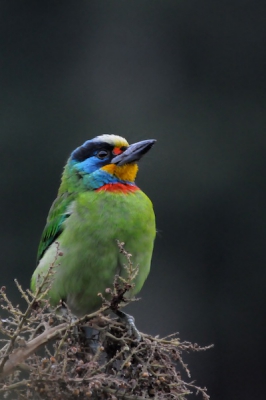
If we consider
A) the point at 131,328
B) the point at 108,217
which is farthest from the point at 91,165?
the point at 131,328

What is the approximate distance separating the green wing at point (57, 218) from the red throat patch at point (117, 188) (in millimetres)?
Answer: 134

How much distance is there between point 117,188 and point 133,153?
0.16 meters

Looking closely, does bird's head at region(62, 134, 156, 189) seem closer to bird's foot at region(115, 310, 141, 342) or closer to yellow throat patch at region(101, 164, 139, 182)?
yellow throat patch at region(101, 164, 139, 182)

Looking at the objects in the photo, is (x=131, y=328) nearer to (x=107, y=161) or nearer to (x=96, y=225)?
(x=96, y=225)

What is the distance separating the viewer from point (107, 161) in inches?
138

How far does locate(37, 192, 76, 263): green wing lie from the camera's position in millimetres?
3434

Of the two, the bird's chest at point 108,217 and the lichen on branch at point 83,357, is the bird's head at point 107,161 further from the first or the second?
the lichen on branch at point 83,357

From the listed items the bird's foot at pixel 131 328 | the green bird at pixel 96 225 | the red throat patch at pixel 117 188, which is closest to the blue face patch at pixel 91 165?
the green bird at pixel 96 225

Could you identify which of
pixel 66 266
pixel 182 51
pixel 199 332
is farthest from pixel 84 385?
pixel 182 51

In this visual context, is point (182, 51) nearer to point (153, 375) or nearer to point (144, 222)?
point (144, 222)

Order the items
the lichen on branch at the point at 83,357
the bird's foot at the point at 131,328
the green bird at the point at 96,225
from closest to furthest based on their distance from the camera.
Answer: the lichen on branch at the point at 83,357 → the bird's foot at the point at 131,328 → the green bird at the point at 96,225

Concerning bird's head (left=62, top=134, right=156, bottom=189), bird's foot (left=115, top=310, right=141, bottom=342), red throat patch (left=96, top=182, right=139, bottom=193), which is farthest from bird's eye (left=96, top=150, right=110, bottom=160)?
bird's foot (left=115, top=310, right=141, bottom=342)

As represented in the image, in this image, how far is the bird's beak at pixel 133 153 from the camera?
3.43 metres

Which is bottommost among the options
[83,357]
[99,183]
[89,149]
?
[83,357]
